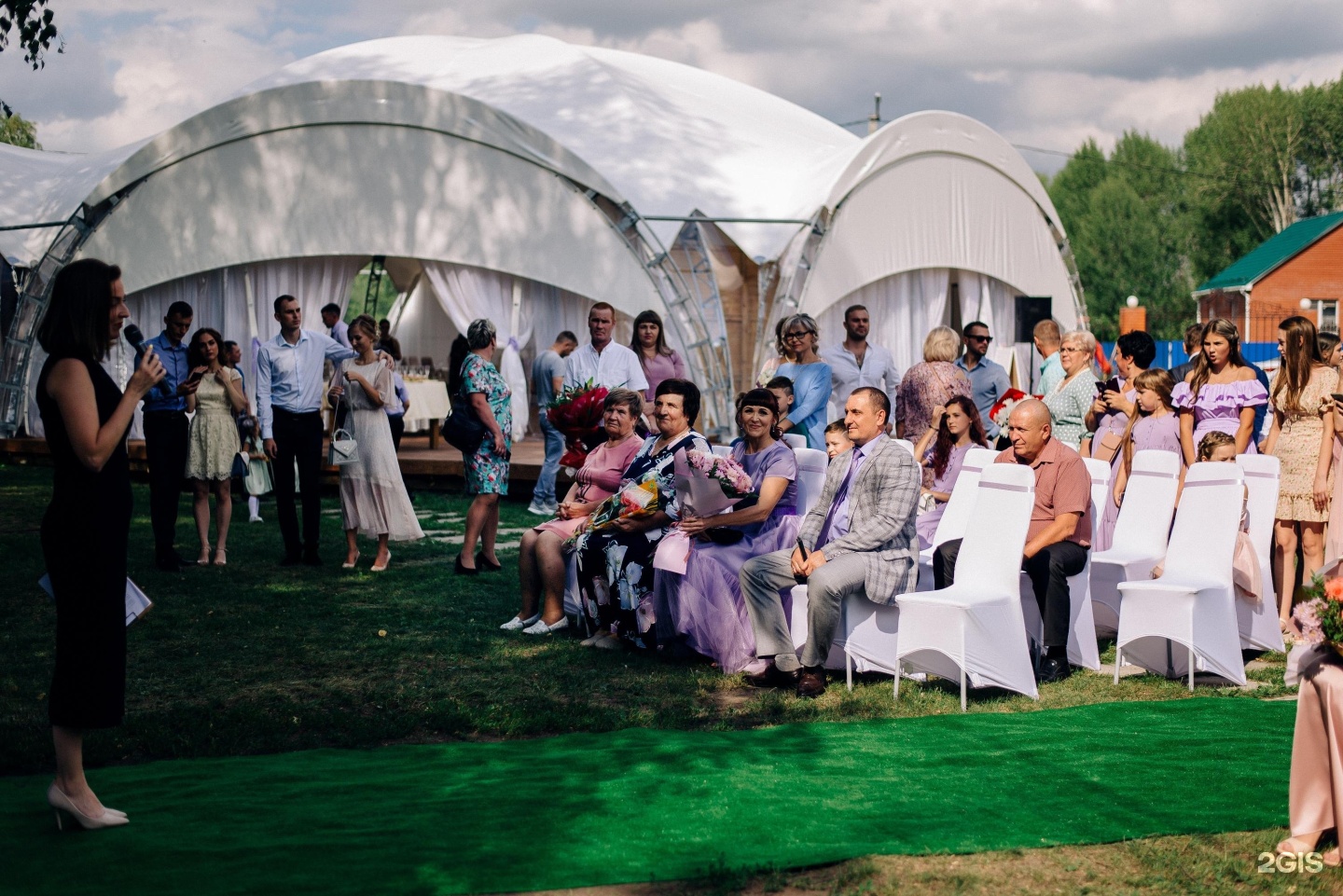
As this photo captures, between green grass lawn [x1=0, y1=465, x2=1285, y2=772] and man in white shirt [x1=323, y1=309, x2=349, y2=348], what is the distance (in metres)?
6.25

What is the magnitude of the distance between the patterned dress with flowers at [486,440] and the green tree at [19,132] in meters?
36.4

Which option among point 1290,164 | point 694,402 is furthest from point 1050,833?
point 1290,164

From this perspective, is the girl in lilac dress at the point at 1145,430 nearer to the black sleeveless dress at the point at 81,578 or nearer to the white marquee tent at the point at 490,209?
the black sleeveless dress at the point at 81,578

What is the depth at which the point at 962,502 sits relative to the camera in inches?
290

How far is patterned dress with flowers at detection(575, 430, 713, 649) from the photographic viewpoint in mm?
7211

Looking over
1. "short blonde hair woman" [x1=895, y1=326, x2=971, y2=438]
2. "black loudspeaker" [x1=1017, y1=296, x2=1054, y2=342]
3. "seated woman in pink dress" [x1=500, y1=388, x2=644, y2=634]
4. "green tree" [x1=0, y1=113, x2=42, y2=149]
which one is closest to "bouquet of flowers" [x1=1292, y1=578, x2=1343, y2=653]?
"seated woman in pink dress" [x1=500, y1=388, x2=644, y2=634]

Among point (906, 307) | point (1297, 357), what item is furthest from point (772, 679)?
point (906, 307)

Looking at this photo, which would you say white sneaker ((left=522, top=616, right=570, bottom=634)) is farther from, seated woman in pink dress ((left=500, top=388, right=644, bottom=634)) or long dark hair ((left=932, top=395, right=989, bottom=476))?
long dark hair ((left=932, top=395, right=989, bottom=476))

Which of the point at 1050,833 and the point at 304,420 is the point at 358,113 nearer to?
the point at 304,420

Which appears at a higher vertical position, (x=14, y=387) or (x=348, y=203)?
(x=348, y=203)

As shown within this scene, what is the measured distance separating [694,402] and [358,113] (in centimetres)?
1177

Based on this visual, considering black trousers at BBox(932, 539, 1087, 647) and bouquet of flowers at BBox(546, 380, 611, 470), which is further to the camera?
bouquet of flowers at BBox(546, 380, 611, 470)

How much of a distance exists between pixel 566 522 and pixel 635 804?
352 centimetres

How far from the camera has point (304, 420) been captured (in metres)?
9.85
